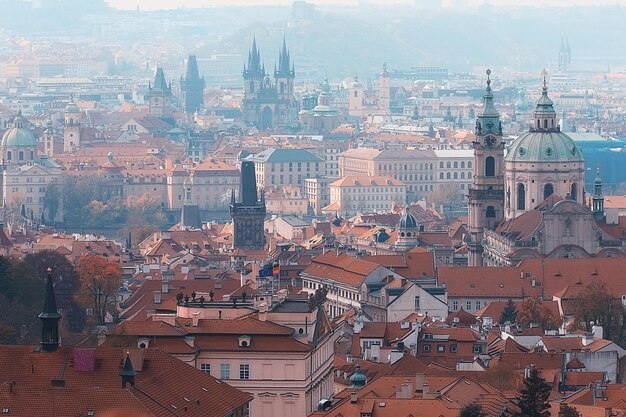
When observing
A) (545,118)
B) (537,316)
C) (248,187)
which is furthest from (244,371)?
(248,187)

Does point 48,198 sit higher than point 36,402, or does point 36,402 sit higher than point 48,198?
point 36,402

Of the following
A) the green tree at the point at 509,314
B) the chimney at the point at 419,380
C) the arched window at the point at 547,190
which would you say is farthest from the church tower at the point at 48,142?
the chimney at the point at 419,380

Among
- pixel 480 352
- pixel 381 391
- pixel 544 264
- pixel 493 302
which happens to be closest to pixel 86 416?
pixel 381 391

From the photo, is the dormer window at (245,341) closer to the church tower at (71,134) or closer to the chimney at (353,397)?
the chimney at (353,397)

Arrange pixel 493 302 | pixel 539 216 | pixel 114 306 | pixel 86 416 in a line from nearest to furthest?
pixel 86 416, pixel 114 306, pixel 493 302, pixel 539 216

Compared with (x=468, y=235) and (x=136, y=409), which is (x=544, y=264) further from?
(x=136, y=409)

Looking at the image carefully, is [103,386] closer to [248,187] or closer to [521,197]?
[521,197]
